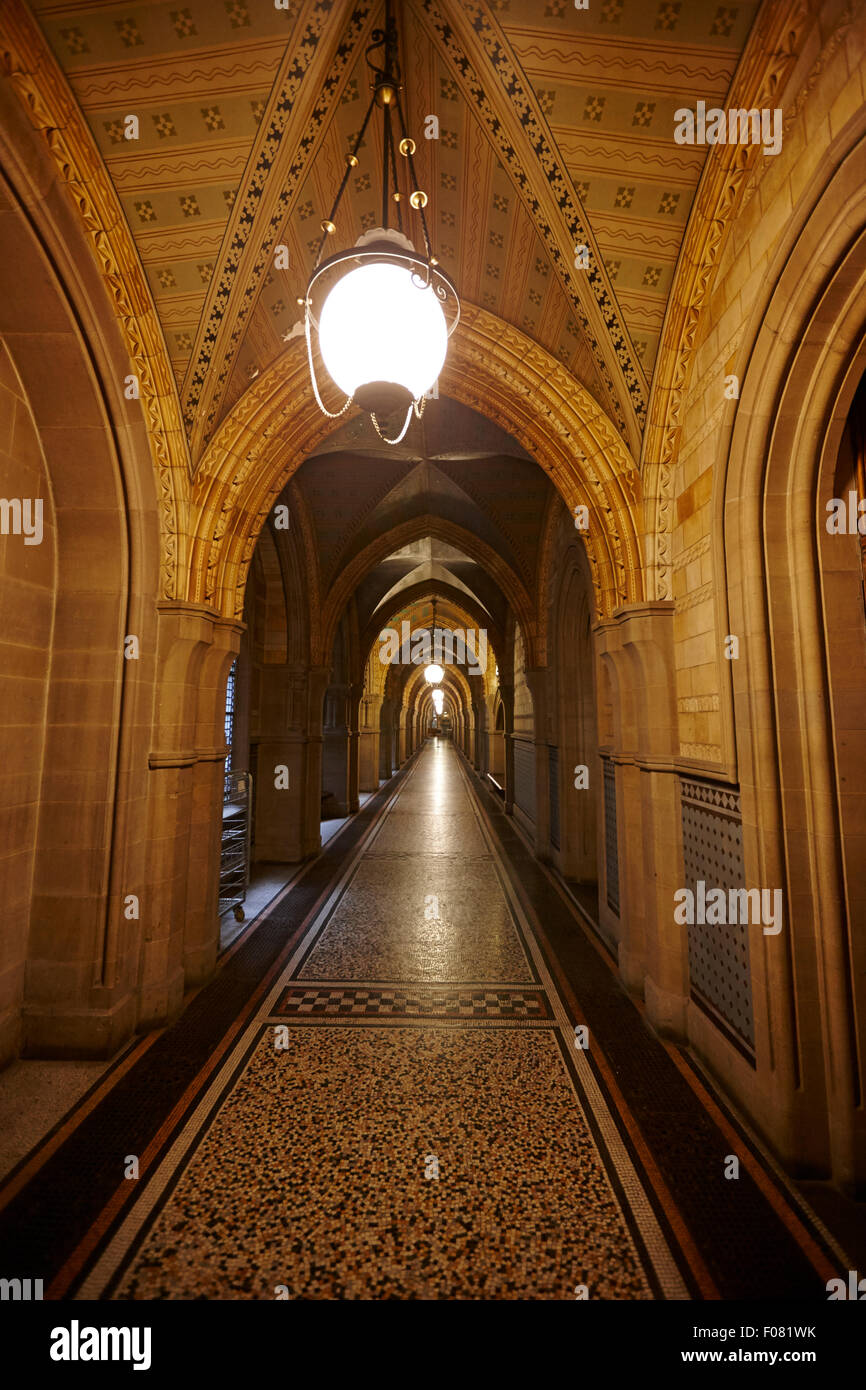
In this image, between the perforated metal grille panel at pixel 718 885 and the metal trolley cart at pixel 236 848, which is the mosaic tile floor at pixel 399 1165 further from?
the metal trolley cart at pixel 236 848

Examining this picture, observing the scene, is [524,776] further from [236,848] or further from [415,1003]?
[415,1003]

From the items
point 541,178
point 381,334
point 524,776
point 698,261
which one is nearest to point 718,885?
point 381,334

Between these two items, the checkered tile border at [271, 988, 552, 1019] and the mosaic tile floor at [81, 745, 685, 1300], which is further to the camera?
the checkered tile border at [271, 988, 552, 1019]

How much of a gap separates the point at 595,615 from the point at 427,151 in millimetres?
3298

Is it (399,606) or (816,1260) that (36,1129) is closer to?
(816,1260)

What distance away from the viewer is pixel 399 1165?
2.43 m

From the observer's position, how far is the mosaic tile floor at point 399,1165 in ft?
6.32

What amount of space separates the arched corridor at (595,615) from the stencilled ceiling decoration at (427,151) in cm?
2

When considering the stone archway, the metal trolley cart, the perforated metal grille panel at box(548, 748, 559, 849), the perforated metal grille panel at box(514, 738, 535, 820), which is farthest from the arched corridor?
the perforated metal grille panel at box(514, 738, 535, 820)

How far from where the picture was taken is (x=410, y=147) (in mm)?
2227

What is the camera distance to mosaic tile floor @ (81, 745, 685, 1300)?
1.93 metres

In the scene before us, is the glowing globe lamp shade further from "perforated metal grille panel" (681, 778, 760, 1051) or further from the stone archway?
"perforated metal grille panel" (681, 778, 760, 1051)

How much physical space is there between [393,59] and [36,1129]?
5.72 m

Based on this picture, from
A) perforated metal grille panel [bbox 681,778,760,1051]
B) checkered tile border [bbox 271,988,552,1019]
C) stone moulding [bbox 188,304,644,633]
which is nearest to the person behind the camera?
perforated metal grille panel [bbox 681,778,760,1051]
